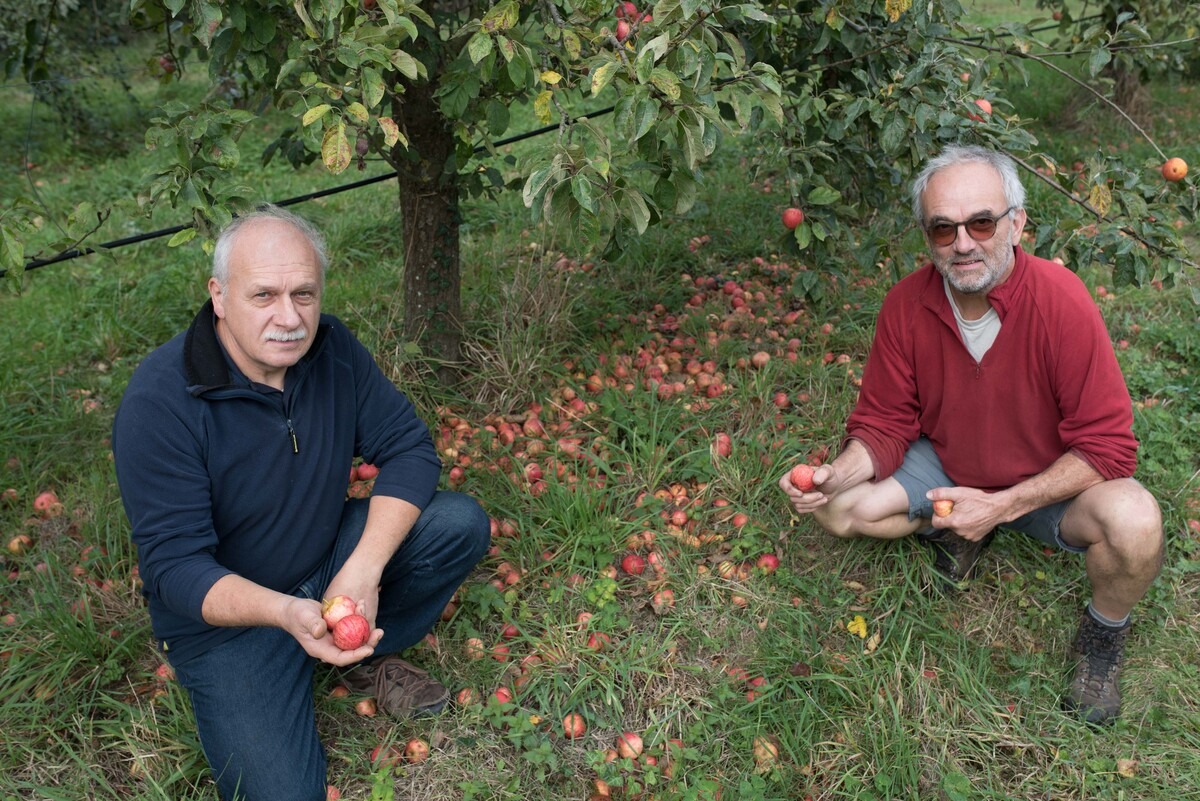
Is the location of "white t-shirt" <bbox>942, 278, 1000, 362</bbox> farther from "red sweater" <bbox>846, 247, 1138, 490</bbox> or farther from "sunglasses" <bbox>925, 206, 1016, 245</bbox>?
"sunglasses" <bbox>925, 206, 1016, 245</bbox>

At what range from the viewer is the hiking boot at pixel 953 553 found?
2.67 metres

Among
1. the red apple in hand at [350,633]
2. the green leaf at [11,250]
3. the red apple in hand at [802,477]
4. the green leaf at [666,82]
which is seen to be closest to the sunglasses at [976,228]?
the red apple in hand at [802,477]

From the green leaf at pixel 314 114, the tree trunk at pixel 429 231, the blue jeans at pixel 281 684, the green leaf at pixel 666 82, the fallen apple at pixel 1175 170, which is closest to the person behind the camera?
the green leaf at pixel 666 82

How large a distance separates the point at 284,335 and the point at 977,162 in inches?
69.6

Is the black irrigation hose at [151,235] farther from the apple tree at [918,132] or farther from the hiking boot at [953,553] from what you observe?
the hiking boot at [953,553]

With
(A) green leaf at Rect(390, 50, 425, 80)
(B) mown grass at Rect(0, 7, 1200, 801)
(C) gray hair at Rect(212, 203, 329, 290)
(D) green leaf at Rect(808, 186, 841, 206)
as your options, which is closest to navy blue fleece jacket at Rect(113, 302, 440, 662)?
(C) gray hair at Rect(212, 203, 329, 290)

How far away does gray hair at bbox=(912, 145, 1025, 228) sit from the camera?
7.86ft

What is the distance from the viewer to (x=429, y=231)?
3533mm

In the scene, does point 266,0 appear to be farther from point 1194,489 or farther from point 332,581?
point 1194,489

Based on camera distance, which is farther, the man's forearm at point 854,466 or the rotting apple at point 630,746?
the man's forearm at point 854,466

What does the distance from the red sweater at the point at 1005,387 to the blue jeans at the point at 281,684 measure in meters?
1.22

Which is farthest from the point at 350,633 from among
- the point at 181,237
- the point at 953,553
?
the point at 953,553

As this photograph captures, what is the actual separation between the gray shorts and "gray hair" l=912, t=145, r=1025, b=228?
2.15 feet

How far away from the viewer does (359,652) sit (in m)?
1.96
